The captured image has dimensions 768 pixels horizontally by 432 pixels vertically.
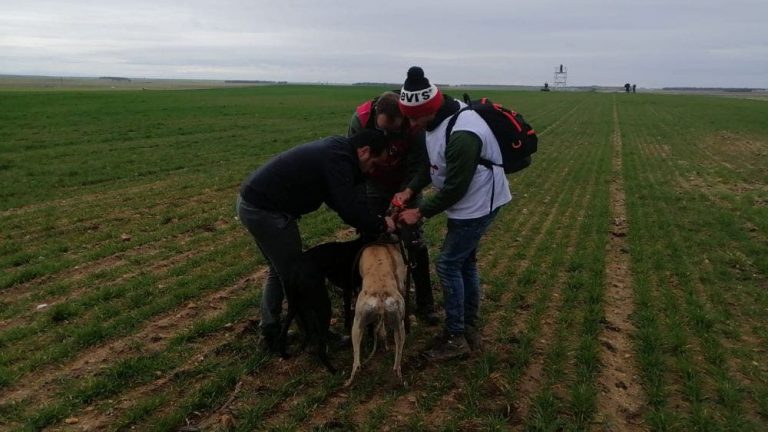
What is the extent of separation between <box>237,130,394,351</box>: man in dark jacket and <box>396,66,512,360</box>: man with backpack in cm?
41

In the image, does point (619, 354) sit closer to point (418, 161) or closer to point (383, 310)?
point (383, 310)

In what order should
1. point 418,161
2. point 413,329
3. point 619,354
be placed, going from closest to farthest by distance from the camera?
point 418,161, point 619,354, point 413,329

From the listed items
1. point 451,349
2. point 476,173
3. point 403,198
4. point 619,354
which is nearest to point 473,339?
point 451,349

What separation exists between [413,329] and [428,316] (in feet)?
0.95

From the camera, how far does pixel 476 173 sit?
4562 mm

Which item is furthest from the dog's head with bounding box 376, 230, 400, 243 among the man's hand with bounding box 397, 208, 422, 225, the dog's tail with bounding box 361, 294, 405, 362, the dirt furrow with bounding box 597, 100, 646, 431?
the dirt furrow with bounding box 597, 100, 646, 431

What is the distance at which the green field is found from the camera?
422cm

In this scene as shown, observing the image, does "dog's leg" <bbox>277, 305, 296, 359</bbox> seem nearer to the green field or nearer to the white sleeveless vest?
the green field

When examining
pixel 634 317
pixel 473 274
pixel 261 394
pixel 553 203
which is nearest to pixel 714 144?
pixel 553 203

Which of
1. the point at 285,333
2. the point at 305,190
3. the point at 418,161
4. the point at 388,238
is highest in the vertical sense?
the point at 418,161

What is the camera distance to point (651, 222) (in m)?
10.4

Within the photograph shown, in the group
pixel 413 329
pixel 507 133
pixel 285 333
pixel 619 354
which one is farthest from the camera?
pixel 413 329

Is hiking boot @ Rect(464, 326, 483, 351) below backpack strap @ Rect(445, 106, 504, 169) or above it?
below

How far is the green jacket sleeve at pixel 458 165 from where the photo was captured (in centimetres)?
433
